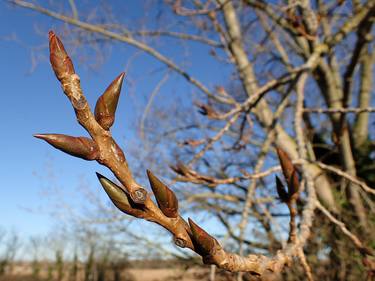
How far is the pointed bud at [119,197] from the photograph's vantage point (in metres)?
0.57

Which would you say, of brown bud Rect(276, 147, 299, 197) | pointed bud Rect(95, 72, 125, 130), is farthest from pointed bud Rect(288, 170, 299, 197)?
pointed bud Rect(95, 72, 125, 130)

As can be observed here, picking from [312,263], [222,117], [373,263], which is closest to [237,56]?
[312,263]

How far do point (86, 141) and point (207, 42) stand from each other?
17.1 ft

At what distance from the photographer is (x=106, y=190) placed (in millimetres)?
574

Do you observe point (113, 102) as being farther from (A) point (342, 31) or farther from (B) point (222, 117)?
(A) point (342, 31)

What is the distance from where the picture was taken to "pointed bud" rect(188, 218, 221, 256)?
578 mm

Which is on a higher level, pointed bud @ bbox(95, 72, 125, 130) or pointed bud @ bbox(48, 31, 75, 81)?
pointed bud @ bbox(48, 31, 75, 81)

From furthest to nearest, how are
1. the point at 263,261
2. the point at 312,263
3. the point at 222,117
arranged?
the point at 312,263
the point at 222,117
the point at 263,261

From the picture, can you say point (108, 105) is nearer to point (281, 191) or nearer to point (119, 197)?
point (119, 197)

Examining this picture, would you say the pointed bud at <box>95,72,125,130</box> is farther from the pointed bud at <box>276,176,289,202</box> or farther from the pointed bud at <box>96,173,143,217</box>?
the pointed bud at <box>276,176,289,202</box>

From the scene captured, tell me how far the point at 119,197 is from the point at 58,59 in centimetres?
21

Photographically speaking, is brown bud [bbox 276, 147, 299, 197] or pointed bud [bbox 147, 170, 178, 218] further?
brown bud [bbox 276, 147, 299, 197]

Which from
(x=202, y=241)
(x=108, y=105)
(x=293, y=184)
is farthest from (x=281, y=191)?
(x=108, y=105)

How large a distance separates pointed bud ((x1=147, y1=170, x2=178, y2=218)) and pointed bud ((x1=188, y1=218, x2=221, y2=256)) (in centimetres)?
4
